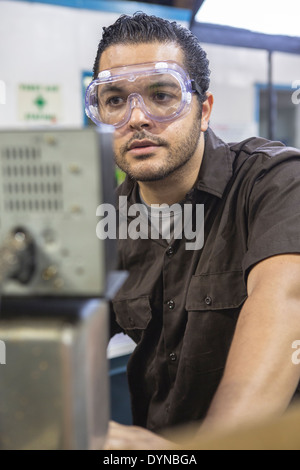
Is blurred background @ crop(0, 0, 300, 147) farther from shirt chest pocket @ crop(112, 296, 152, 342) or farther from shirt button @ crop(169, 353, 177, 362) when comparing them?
shirt button @ crop(169, 353, 177, 362)

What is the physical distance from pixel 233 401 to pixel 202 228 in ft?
2.14

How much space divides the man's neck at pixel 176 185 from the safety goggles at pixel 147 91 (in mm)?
189

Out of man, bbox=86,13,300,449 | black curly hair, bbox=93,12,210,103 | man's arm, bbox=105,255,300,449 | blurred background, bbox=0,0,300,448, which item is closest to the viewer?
man's arm, bbox=105,255,300,449

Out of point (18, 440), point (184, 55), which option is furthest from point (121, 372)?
point (18, 440)

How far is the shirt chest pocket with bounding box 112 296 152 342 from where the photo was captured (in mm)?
1403

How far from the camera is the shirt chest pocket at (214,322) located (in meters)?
1.25

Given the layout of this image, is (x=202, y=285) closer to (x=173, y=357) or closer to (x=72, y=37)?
(x=173, y=357)

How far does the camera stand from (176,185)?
145 centimetres

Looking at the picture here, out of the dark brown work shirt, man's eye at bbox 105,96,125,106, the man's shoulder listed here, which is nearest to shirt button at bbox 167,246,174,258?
the dark brown work shirt

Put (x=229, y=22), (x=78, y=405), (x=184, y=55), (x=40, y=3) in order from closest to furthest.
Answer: (x=78, y=405), (x=184, y=55), (x=40, y=3), (x=229, y=22)

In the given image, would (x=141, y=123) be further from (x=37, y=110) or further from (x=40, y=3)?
(x=40, y=3)

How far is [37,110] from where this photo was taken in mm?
2297

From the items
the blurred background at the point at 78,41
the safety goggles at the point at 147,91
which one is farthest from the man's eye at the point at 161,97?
the blurred background at the point at 78,41

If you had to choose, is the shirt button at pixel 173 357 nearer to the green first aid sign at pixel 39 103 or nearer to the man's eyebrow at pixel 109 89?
the man's eyebrow at pixel 109 89
